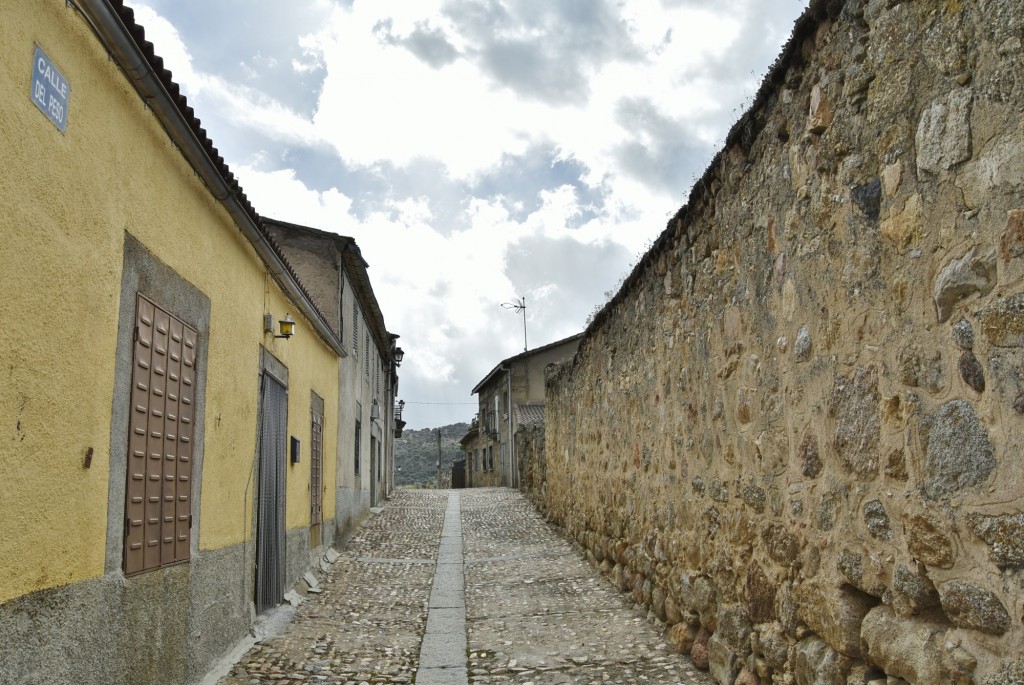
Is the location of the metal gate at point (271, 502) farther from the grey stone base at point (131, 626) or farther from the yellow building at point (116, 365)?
the grey stone base at point (131, 626)

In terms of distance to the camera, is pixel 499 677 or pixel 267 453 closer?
pixel 499 677

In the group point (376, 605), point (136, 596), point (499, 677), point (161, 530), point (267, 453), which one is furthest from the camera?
point (376, 605)

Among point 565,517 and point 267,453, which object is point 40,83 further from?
point 565,517

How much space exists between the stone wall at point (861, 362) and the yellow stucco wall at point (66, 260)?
2.96 m

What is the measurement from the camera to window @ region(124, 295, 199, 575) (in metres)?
3.80

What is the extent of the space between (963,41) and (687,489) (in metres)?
3.39

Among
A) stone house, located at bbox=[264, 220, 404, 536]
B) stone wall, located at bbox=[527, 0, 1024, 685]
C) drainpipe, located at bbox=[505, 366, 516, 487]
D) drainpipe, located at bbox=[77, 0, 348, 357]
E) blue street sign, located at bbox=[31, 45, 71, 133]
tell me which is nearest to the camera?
stone wall, located at bbox=[527, 0, 1024, 685]

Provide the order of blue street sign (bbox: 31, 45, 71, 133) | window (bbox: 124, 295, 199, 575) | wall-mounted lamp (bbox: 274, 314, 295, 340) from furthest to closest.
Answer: wall-mounted lamp (bbox: 274, 314, 295, 340), window (bbox: 124, 295, 199, 575), blue street sign (bbox: 31, 45, 71, 133)

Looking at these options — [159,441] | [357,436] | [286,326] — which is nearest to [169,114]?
[159,441]

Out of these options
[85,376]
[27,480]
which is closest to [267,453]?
[85,376]

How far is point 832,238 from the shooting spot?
3189mm

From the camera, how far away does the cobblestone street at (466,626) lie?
16.0ft

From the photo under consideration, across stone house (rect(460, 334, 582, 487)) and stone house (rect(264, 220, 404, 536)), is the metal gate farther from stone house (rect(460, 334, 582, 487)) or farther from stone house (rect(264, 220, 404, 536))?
stone house (rect(460, 334, 582, 487))

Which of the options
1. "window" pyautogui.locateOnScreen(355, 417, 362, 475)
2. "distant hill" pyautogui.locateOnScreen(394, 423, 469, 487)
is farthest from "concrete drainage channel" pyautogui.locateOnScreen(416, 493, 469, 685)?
"distant hill" pyautogui.locateOnScreen(394, 423, 469, 487)
